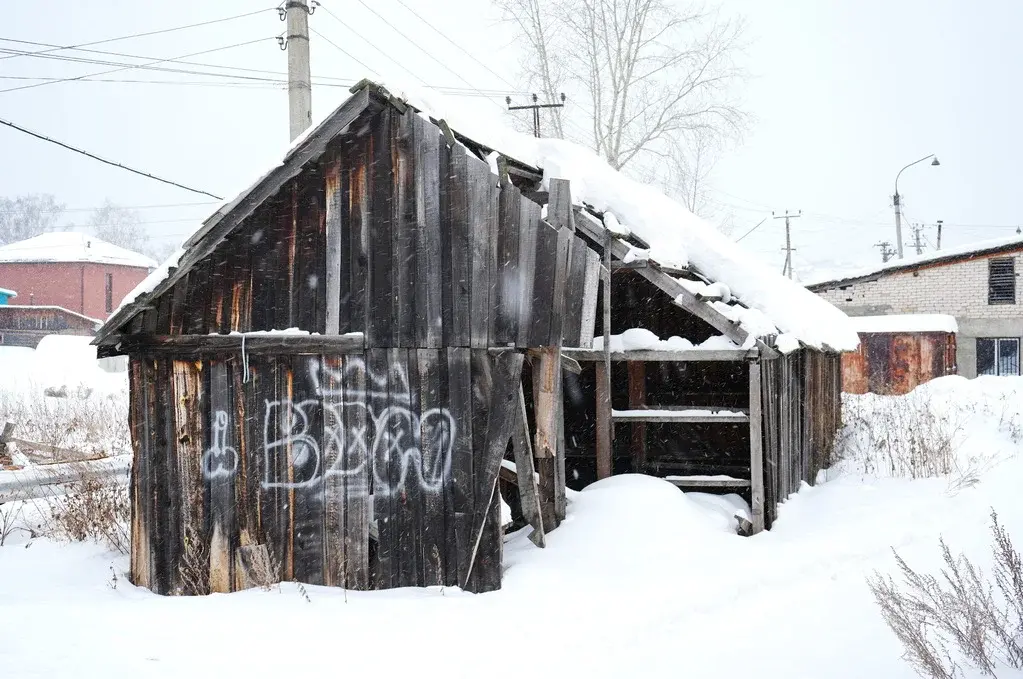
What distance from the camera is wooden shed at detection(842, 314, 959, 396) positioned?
2433 cm

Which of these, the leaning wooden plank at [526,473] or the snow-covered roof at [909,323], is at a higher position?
the snow-covered roof at [909,323]

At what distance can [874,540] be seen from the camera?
8.74 m

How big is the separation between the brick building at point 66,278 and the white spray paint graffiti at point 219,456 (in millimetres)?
47648

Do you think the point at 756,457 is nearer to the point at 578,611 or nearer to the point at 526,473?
the point at 526,473

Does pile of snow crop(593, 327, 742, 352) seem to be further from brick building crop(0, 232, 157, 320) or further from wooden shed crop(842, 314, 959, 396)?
brick building crop(0, 232, 157, 320)

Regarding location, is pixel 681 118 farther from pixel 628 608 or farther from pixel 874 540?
pixel 628 608

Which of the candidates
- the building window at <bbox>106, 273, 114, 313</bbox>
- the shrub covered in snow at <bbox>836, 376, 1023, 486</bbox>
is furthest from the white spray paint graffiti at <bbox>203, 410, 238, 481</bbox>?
the building window at <bbox>106, 273, 114, 313</bbox>

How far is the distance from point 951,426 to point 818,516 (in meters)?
6.98

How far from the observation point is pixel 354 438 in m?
7.11

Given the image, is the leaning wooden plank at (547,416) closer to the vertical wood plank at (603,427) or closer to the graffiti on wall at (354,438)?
the graffiti on wall at (354,438)

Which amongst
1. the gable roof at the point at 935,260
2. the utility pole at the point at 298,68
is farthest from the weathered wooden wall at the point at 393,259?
the gable roof at the point at 935,260

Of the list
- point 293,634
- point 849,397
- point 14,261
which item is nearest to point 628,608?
point 293,634

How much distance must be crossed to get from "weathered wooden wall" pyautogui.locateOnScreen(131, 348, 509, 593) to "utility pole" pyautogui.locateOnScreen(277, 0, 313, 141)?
6013 mm

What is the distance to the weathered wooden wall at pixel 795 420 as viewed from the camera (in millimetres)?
9305
